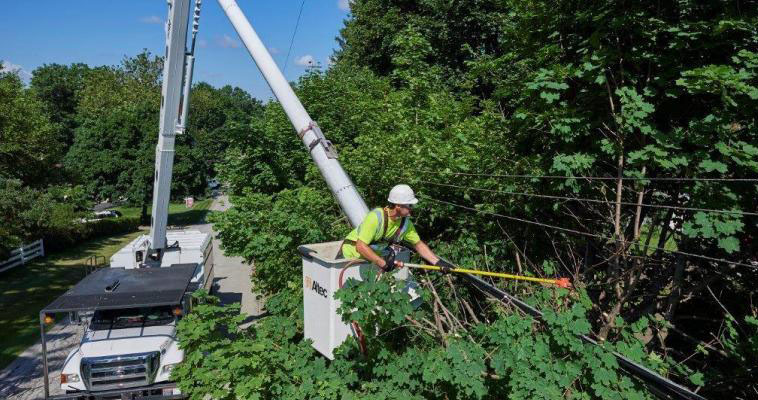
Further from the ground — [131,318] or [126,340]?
[131,318]

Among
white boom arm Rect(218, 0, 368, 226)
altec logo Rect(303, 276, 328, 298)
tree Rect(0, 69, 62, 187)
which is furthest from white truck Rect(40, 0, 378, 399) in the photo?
tree Rect(0, 69, 62, 187)

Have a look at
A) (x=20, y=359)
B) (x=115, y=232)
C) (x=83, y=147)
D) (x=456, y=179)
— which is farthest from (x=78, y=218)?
(x=456, y=179)

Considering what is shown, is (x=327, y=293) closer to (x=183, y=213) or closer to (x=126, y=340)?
(x=126, y=340)

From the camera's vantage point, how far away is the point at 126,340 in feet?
27.2

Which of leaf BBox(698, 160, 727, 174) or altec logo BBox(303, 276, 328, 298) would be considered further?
altec logo BBox(303, 276, 328, 298)

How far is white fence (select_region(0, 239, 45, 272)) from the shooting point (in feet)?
69.3

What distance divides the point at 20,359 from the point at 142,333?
16.7 ft

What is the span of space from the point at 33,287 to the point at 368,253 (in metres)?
18.8

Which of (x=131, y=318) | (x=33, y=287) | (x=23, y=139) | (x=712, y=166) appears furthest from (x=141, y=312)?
(x=23, y=139)

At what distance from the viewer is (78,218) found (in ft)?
84.3

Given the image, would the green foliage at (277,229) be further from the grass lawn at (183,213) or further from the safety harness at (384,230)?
the grass lawn at (183,213)

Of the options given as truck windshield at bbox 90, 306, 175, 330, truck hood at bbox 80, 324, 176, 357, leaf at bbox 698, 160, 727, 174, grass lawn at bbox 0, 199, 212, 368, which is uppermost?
leaf at bbox 698, 160, 727, 174

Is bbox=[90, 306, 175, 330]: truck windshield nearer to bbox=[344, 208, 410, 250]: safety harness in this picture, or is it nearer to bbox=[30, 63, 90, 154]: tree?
bbox=[344, 208, 410, 250]: safety harness

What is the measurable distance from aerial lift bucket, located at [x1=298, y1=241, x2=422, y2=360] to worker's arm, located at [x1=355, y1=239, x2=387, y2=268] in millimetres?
84
